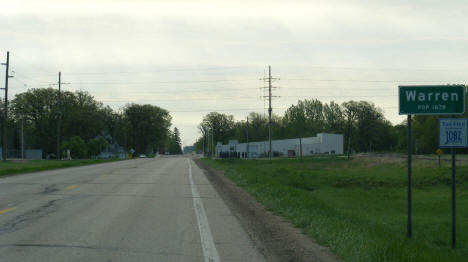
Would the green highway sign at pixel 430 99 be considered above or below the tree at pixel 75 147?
above

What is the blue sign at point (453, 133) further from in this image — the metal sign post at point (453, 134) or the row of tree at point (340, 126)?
the row of tree at point (340, 126)

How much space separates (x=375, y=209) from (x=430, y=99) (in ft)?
55.2

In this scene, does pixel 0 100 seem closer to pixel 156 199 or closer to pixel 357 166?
pixel 357 166

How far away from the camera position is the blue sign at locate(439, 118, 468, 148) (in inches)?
417

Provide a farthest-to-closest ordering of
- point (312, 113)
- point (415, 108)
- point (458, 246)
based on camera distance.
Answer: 1. point (312, 113)
2. point (458, 246)
3. point (415, 108)

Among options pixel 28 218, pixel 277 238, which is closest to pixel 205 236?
pixel 277 238

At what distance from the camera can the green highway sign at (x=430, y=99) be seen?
10.6m

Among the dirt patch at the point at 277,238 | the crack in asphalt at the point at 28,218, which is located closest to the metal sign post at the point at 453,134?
the dirt patch at the point at 277,238

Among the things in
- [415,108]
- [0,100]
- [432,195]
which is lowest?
[432,195]

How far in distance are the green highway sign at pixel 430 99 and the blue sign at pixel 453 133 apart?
230 millimetres

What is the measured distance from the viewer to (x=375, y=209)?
26.6m

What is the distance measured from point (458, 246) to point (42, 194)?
13.9m

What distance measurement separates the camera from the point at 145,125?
5305 inches

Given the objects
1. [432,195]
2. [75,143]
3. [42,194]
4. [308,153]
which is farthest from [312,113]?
[42,194]
